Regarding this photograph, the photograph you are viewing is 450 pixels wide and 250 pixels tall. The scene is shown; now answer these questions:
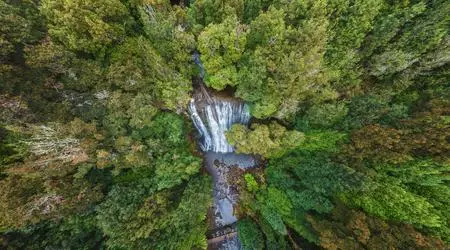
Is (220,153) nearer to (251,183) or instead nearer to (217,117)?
(217,117)

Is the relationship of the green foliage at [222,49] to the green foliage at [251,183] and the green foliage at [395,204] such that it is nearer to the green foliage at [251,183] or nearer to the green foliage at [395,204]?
the green foliage at [251,183]

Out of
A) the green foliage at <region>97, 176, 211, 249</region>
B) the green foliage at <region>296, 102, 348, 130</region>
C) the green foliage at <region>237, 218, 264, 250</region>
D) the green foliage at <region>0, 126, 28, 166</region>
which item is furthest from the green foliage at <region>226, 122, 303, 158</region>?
the green foliage at <region>0, 126, 28, 166</region>

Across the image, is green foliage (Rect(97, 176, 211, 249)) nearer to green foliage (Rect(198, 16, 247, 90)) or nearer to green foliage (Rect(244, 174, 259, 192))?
green foliage (Rect(244, 174, 259, 192))

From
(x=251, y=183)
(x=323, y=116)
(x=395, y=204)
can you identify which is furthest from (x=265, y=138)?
(x=395, y=204)

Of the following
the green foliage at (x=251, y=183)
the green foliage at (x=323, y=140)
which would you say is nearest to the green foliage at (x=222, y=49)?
the green foliage at (x=323, y=140)

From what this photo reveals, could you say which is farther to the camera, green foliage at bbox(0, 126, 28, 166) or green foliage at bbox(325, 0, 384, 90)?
green foliage at bbox(325, 0, 384, 90)

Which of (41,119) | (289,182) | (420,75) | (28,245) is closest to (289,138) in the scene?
(289,182)
